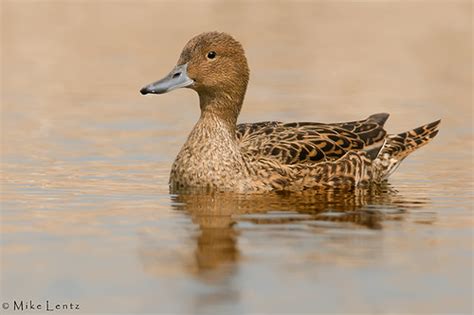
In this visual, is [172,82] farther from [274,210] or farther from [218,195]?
[274,210]

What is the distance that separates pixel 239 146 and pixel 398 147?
7.03 ft

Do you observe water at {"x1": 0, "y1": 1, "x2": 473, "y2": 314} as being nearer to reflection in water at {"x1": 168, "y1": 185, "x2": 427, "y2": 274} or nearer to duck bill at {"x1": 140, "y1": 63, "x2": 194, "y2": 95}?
reflection in water at {"x1": 168, "y1": 185, "x2": 427, "y2": 274}

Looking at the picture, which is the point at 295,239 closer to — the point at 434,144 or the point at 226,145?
the point at 226,145

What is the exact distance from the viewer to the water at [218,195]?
8.92m

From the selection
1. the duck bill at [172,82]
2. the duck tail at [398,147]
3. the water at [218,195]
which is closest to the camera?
the water at [218,195]

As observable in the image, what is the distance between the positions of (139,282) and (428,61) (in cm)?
1487

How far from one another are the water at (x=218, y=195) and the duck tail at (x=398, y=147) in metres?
0.20

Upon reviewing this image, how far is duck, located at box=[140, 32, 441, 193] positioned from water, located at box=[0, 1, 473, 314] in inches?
11.0

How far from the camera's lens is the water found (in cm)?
892

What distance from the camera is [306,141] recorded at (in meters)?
13.6

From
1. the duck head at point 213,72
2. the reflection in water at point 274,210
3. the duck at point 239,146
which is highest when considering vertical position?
the duck head at point 213,72

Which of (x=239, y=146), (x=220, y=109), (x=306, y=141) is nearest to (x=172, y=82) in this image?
(x=220, y=109)

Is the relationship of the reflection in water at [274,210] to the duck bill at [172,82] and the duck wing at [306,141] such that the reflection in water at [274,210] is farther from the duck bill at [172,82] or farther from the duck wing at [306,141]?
the duck bill at [172,82]

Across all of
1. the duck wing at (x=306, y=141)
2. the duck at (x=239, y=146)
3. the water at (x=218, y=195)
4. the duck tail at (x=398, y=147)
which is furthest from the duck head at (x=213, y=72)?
the duck tail at (x=398, y=147)
